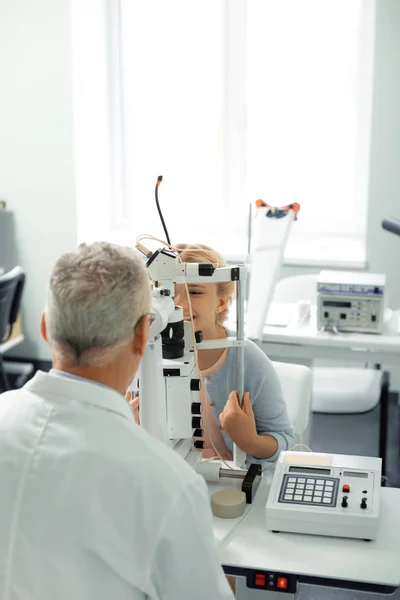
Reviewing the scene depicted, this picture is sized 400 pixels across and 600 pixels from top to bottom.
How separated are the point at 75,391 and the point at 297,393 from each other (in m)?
1.38

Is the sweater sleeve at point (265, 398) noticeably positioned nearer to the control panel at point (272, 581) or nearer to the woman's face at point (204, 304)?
the woman's face at point (204, 304)

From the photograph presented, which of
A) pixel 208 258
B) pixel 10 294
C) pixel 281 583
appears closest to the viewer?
pixel 281 583

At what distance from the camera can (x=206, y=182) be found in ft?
15.9

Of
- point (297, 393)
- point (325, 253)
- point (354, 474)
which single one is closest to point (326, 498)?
point (354, 474)

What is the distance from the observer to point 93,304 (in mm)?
1132

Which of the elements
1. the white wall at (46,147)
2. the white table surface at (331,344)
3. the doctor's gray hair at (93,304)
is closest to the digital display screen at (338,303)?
the white table surface at (331,344)

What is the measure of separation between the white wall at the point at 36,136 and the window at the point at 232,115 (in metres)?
0.14

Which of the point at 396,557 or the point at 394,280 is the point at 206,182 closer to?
the point at 394,280

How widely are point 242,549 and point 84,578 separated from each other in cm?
52

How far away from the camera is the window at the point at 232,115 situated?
4445 millimetres

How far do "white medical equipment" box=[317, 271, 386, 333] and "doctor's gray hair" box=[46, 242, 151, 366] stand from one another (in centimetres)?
212

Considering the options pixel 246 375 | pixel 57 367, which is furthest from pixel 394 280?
pixel 57 367

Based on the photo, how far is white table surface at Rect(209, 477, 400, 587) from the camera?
4.72 feet

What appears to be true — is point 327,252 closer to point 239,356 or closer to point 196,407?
point 239,356
